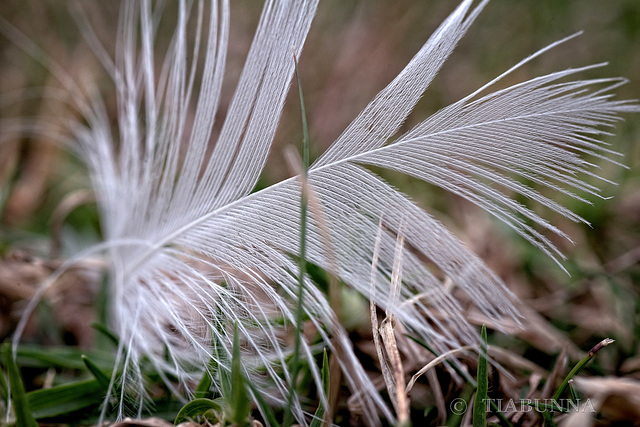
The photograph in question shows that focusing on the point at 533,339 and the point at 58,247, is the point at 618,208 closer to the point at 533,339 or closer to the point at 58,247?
the point at 533,339

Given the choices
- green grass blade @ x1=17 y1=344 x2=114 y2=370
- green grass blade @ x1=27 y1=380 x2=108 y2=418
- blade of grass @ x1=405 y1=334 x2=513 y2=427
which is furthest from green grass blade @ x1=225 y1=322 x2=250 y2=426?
green grass blade @ x1=17 y1=344 x2=114 y2=370

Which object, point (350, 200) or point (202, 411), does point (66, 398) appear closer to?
point (202, 411)

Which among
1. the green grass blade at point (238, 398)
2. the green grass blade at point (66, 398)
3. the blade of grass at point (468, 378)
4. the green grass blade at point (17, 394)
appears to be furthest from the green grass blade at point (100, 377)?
the blade of grass at point (468, 378)

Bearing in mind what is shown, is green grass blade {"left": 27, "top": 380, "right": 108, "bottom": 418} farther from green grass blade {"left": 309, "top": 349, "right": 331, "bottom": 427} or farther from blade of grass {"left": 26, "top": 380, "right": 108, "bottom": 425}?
green grass blade {"left": 309, "top": 349, "right": 331, "bottom": 427}

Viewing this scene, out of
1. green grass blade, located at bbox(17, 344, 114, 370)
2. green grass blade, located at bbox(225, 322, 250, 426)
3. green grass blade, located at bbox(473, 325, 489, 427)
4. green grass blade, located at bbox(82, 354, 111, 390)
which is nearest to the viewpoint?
green grass blade, located at bbox(225, 322, 250, 426)

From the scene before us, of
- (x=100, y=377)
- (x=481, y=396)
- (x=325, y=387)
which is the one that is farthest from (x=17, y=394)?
(x=481, y=396)

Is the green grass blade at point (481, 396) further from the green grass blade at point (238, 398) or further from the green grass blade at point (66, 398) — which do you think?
the green grass blade at point (66, 398)

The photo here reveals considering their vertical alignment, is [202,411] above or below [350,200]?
below

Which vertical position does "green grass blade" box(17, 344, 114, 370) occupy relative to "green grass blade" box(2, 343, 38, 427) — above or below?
above

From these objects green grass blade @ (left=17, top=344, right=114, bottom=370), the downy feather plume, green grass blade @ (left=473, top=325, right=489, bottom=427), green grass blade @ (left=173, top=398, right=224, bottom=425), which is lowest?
green grass blade @ (left=173, top=398, right=224, bottom=425)

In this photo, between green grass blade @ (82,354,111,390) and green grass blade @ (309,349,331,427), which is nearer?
green grass blade @ (309,349,331,427)
